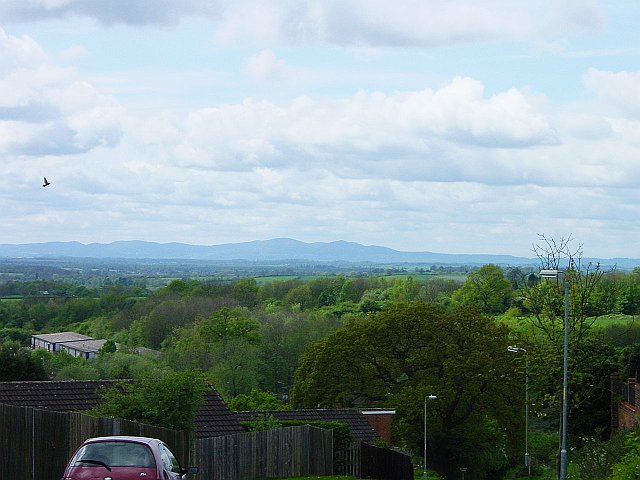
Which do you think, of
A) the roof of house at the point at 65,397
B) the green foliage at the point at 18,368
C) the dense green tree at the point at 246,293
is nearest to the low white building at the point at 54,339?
the dense green tree at the point at 246,293

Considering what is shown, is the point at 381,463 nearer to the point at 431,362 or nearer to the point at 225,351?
the point at 431,362

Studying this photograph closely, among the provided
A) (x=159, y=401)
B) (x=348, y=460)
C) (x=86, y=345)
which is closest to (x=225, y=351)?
(x=86, y=345)

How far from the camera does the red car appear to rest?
16.3 meters

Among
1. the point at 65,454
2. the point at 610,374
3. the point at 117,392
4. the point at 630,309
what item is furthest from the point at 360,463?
the point at 630,309

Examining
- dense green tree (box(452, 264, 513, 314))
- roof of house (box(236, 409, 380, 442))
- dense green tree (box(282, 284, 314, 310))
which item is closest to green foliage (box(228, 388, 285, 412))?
roof of house (box(236, 409, 380, 442))

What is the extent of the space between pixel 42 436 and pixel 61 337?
121695 millimetres

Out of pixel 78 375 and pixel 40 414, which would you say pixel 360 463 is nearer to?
pixel 40 414

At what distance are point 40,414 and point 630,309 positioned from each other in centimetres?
10578

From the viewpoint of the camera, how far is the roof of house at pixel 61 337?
136m

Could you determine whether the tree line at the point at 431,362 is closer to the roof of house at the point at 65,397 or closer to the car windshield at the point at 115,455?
the roof of house at the point at 65,397

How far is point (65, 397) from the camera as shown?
1276 inches

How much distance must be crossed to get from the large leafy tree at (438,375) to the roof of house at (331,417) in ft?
36.0

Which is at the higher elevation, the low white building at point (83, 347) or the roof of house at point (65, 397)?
the roof of house at point (65, 397)

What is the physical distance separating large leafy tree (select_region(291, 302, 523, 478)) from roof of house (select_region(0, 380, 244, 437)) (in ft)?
80.0
